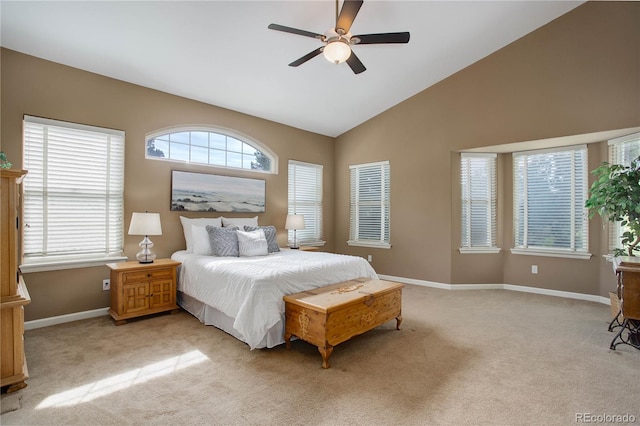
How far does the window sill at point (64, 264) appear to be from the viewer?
3256mm

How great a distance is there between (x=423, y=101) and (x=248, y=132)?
3001 millimetres

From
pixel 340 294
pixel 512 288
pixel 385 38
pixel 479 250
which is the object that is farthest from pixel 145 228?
pixel 512 288

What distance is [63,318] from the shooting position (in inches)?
136

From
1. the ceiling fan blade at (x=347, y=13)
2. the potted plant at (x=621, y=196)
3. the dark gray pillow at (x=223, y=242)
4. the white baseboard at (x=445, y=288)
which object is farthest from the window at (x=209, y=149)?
the potted plant at (x=621, y=196)

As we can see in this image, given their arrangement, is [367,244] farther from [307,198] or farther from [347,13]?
[347,13]

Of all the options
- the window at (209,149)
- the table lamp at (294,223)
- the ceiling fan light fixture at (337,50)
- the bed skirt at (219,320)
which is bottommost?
the bed skirt at (219,320)

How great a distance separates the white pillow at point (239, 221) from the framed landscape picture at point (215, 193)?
15 centimetres

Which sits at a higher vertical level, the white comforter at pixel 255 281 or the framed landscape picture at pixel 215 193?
the framed landscape picture at pixel 215 193

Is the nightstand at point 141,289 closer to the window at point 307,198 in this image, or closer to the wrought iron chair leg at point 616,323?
the window at point 307,198

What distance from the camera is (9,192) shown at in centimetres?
208

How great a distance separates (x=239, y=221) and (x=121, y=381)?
9.10ft

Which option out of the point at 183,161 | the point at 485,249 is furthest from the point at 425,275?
the point at 183,161

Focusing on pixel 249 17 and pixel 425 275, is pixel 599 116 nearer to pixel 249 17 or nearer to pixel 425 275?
pixel 425 275

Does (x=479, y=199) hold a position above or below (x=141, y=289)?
above
